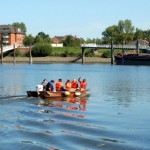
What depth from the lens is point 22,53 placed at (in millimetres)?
199875

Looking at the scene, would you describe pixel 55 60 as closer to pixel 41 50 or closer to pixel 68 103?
pixel 41 50

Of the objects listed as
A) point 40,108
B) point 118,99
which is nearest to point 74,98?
point 118,99

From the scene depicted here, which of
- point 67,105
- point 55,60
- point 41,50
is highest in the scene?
point 41,50

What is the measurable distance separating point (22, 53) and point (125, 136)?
6816 inches


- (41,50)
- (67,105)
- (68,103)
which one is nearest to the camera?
(67,105)

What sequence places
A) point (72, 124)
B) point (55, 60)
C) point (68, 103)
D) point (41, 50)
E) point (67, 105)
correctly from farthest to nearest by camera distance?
point (55, 60) < point (41, 50) < point (68, 103) < point (67, 105) < point (72, 124)

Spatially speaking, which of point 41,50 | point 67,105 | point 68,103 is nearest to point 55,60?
point 41,50

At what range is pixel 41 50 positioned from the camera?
7633 inches

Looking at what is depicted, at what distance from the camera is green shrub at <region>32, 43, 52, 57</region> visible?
194 meters

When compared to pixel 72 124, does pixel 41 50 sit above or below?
above

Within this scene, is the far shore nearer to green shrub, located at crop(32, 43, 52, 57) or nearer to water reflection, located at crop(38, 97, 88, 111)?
green shrub, located at crop(32, 43, 52, 57)

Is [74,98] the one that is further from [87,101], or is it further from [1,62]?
[1,62]

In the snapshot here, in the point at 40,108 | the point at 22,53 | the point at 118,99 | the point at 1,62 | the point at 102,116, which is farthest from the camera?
the point at 22,53

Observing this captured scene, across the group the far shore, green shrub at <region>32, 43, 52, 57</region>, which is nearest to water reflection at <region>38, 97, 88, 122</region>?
the far shore
